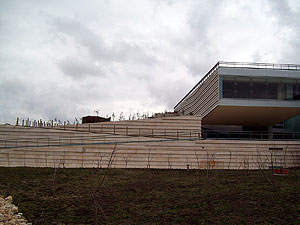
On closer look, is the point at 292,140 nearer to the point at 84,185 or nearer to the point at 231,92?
the point at 231,92

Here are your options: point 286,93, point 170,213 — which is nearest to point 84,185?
point 170,213

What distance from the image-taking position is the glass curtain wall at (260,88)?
31188mm

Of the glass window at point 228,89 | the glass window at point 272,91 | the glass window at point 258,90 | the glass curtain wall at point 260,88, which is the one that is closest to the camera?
the glass window at point 228,89

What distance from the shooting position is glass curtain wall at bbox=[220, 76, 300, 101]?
31.2 meters

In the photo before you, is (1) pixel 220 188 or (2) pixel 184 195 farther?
(1) pixel 220 188

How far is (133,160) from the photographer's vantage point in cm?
2583

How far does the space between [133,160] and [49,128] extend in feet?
25.9

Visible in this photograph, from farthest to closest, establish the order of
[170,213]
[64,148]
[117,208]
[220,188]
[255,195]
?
[64,148]
[220,188]
[255,195]
[117,208]
[170,213]

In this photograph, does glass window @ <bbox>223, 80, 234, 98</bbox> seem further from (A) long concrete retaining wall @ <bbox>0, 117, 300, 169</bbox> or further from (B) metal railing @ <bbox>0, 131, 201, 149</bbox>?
(B) metal railing @ <bbox>0, 131, 201, 149</bbox>

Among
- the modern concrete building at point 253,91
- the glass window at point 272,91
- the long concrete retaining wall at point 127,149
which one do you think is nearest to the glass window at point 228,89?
the modern concrete building at point 253,91

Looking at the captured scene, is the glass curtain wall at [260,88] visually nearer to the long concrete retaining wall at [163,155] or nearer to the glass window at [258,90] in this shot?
the glass window at [258,90]

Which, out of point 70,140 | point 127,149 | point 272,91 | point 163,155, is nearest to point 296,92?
point 272,91

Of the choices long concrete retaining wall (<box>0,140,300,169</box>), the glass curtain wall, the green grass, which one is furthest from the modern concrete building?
the green grass

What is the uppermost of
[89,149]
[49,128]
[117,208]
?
[49,128]
